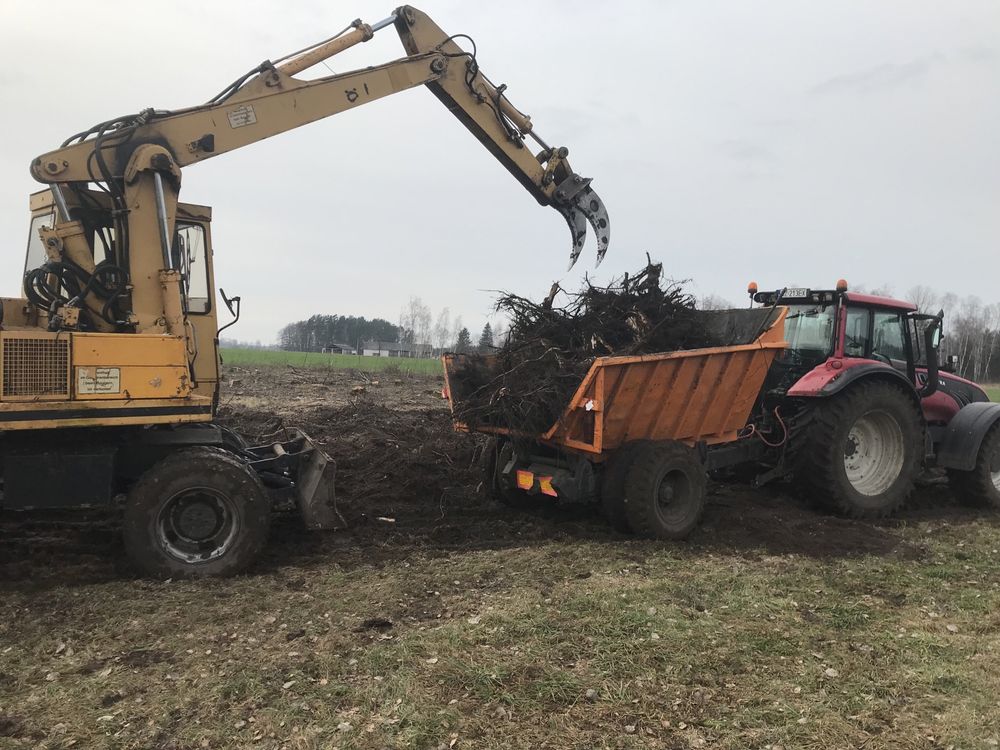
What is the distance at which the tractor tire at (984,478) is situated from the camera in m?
7.62

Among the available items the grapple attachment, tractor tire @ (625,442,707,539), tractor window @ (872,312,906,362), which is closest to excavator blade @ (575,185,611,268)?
tractor tire @ (625,442,707,539)

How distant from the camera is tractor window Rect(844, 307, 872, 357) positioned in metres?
7.25

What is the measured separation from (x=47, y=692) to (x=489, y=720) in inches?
82.5

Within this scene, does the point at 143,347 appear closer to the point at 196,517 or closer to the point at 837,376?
the point at 196,517

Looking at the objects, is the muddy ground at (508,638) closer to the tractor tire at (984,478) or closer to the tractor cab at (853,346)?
the tractor tire at (984,478)

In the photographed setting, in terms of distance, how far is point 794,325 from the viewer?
7.50 metres

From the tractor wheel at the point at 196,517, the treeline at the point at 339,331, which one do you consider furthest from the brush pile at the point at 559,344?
the treeline at the point at 339,331

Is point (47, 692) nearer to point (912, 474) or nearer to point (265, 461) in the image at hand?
point (265, 461)

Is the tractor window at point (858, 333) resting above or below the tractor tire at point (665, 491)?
above

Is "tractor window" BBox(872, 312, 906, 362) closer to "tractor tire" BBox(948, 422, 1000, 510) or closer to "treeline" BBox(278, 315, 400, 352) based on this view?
"tractor tire" BBox(948, 422, 1000, 510)

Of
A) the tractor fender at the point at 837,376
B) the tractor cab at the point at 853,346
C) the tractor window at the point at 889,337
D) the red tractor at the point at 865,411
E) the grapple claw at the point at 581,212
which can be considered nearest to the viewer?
the tractor fender at the point at 837,376

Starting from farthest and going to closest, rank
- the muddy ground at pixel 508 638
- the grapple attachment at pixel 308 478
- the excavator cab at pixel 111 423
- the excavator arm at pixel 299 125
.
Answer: the grapple attachment at pixel 308 478, the excavator arm at pixel 299 125, the excavator cab at pixel 111 423, the muddy ground at pixel 508 638

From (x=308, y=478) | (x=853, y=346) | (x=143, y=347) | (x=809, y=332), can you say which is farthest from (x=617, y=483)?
(x=143, y=347)

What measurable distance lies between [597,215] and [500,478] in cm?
288
